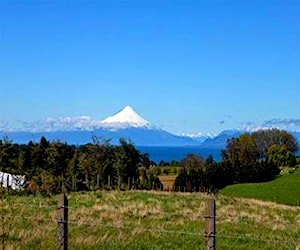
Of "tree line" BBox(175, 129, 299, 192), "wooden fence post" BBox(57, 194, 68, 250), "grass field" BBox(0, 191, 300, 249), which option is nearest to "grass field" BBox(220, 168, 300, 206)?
"tree line" BBox(175, 129, 299, 192)

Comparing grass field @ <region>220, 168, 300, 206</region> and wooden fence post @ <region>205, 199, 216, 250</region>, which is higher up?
wooden fence post @ <region>205, 199, 216, 250</region>

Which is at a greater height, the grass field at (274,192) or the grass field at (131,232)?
the grass field at (131,232)

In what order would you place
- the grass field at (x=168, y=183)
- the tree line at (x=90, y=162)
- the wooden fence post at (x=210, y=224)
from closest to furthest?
the wooden fence post at (x=210, y=224) → the tree line at (x=90, y=162) → the grass field at (x=168, y=183)

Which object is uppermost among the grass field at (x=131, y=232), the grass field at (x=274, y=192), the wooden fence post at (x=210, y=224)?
the wooden fence post at (x=210, y=224)

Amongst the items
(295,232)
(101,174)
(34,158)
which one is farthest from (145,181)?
(295,232)

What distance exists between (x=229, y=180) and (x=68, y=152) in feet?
92.1

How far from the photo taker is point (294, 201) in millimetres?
53625

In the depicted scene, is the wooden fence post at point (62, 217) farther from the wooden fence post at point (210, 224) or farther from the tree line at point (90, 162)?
the tree line at point (90, 162)

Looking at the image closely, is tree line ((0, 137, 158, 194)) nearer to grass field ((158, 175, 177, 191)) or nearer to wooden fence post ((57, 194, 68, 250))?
grass field ((158, 175, 177, 191))

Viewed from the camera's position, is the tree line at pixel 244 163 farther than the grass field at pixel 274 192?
Yes

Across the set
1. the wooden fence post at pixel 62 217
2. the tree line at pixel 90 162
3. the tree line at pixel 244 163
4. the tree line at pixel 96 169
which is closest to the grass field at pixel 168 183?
the tree line at pixel 96 169

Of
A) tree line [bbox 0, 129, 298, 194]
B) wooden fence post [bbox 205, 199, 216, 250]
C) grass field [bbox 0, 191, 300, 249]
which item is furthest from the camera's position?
tree line [bbox 0, 129, 298, 194]

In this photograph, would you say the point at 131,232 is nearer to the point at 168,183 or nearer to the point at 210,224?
the point at 210,224

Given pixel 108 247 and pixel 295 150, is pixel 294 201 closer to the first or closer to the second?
pixel 108 247
